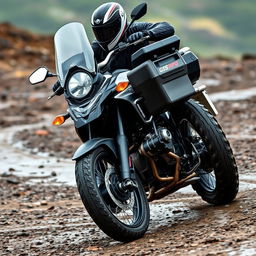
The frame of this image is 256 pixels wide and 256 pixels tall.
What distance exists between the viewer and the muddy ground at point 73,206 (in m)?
6.23

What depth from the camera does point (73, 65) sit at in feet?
22.2

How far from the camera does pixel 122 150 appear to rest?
671 centimetres

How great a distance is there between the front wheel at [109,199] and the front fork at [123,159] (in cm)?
8

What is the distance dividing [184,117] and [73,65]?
114cm


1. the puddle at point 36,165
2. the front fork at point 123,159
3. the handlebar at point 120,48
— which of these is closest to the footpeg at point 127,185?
the front fork at point 123,159

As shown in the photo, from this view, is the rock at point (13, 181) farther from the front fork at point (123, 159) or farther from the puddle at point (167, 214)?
the front fork at point (123, 159)

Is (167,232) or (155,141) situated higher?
(155,141)

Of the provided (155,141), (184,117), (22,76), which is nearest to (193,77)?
(184,117)

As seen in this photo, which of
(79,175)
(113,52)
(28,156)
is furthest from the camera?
(28,156)

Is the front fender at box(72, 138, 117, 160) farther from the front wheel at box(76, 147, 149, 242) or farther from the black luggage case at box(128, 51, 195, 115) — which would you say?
the black luggage case at box(128, 51, 195, 115)

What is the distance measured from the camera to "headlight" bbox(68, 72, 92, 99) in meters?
6.75

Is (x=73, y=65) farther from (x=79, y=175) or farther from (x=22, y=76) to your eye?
(x=22, y=76)

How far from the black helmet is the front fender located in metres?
1.02

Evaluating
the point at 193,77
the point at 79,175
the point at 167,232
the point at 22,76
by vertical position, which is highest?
the point at 22,76
